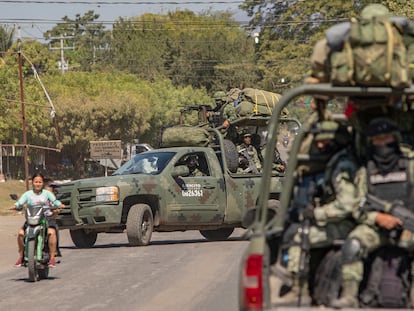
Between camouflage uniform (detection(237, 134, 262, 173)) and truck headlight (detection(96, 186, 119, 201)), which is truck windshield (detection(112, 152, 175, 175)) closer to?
truck headlight (detection(96, 186, 119, 201))

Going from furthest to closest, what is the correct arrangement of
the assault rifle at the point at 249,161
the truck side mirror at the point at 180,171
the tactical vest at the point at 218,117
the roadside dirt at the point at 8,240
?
the tactical vest at the point at 218,117 → the assault rifle at the point at 249,161 → the truck side mirror at the point at 180,171 → the roadside dirt at the point at 8,240

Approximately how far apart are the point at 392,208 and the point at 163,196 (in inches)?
524

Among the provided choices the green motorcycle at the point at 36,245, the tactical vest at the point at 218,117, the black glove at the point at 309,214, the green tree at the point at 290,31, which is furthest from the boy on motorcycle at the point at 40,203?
the green tree at the point at 290,31

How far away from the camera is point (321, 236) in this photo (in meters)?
7.81

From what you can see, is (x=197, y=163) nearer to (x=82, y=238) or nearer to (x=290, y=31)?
(x=82, y=238)

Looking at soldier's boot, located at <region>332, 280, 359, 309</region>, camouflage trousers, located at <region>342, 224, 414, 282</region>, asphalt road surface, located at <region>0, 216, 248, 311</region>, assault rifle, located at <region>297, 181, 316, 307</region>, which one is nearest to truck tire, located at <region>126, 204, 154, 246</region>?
asphalt road surface, located at <region>0, 216, 248, 311</region>

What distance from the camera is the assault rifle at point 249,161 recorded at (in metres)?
22.3

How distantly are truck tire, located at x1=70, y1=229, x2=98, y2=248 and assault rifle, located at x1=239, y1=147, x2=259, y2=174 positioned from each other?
327 centimetres

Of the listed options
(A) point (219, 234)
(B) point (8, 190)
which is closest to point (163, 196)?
(A) point (219, 234)

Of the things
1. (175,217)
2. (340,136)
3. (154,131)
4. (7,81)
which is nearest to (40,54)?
(154,131)

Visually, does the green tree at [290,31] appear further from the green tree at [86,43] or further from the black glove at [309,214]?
the black glove at [309,214]

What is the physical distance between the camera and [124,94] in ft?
240

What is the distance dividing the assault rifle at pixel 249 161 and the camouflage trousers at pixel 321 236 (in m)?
14.3

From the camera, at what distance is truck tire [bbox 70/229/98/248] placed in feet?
70.4
